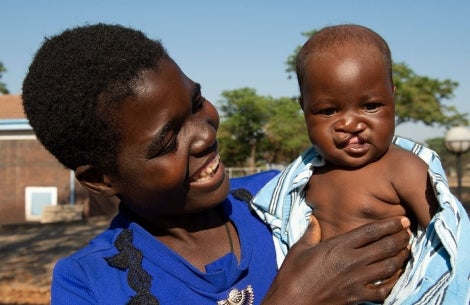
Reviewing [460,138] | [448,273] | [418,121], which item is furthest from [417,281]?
[418,121]

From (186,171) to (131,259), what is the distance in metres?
0.33

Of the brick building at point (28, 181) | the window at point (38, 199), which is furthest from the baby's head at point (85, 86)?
the window at point (38, 199)

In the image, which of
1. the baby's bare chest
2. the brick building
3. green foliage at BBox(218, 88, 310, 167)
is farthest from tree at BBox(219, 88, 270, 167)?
the baby's bare chest

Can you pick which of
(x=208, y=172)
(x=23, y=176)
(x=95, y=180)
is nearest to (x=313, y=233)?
(x=208, y=172)

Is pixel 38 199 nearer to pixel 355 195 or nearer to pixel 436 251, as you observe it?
pixel 355 195

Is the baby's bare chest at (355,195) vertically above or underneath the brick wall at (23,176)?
above

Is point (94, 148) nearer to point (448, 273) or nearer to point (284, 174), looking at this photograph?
point (284, 174)

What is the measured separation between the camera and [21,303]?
744 cm

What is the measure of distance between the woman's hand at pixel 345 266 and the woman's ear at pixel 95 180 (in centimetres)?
64

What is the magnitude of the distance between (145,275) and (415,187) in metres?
0.96

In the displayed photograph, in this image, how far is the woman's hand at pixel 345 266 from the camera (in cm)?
171

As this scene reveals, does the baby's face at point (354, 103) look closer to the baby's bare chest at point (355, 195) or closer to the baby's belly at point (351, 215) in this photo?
the baby's bare chest at point (355, 195)

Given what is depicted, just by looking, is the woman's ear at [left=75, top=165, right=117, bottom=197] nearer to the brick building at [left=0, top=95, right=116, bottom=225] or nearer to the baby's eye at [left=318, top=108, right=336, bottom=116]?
the baby's eye at [left=318, top=108, right=336, bottom=116]

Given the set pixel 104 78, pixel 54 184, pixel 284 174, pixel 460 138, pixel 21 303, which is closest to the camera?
pixel 104 78
